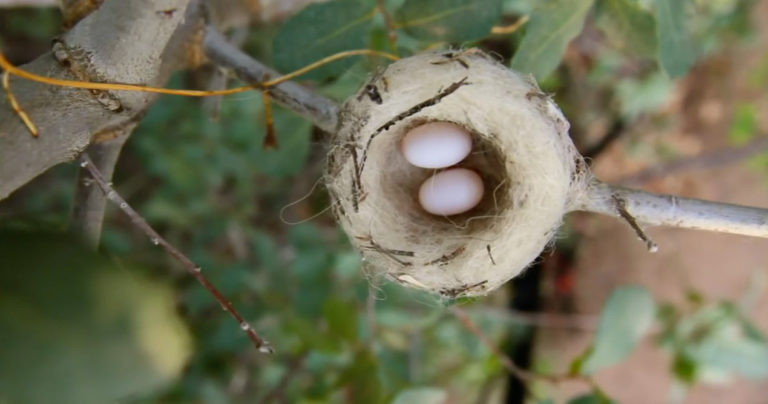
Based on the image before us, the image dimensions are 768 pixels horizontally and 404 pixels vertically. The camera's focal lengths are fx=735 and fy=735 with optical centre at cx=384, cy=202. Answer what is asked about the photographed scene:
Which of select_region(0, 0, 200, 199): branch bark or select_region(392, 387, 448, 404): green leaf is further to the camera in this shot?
select_region(392, 387, 448, 404): green leaf

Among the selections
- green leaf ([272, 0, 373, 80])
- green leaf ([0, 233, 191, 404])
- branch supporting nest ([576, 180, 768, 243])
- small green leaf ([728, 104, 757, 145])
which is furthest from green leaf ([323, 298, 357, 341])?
small green leaf ([728, 104, 757, 145])

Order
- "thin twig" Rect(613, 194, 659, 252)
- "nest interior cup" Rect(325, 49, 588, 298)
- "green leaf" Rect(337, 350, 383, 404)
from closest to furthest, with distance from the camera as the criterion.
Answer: "thin twig" Rect(613, 194, 659, 252) → "nest interior cup" Rect(325, 49, 588, 298) → "green leaf" Rect(337, 350, 383, 404)

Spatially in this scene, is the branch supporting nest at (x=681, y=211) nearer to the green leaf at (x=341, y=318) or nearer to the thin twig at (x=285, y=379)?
the green leaf at (x=341, y=318)

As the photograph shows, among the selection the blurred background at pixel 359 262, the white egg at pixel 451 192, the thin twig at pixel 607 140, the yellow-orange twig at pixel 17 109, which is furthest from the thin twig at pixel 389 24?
the thin twig at pixel 607 140

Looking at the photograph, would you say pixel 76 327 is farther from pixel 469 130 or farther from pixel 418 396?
pixel 418 396

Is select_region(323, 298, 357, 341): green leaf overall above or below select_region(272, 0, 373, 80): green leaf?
below

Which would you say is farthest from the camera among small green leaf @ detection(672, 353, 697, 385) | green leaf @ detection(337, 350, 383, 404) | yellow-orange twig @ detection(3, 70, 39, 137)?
small green leaf @ detection(672, 353, 697, 385)

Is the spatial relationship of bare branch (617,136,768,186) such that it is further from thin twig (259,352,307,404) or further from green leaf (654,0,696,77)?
green leaf (654,0,696,77)

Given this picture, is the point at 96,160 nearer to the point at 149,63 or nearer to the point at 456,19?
the point at 149,63
